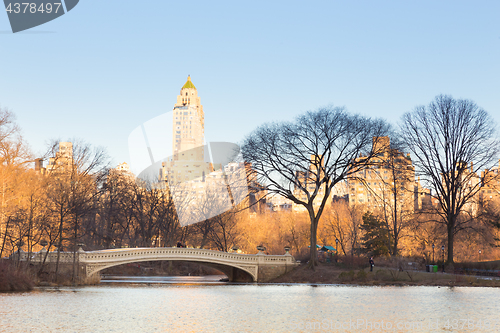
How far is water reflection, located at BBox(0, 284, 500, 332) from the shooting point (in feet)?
61.6

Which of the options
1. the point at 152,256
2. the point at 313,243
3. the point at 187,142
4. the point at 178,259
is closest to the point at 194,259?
the point at 178,259

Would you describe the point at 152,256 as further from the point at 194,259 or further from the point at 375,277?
the point at 375,277

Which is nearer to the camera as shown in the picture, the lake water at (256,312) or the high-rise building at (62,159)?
the lake water at (256,312)

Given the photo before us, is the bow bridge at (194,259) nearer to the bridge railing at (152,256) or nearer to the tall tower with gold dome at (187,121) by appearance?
the bridge railing at (152,256)

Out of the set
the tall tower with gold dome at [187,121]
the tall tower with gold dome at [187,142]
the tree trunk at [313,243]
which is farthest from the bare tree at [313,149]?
the tall tower with gold dome at [187,121]

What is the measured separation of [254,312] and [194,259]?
23472 mm

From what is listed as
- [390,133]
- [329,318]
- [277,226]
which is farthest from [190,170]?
[329,318]

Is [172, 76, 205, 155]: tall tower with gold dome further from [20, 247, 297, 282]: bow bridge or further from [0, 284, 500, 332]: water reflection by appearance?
[0, 284, 500, 332]: water reflection

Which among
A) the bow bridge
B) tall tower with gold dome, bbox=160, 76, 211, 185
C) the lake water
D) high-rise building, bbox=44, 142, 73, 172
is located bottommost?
the lake water

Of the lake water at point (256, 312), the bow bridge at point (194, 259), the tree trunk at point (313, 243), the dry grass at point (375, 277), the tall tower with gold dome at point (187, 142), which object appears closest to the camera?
the lake water at point (256, 312)

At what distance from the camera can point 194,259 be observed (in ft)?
154

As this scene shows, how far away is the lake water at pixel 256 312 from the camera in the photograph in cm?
1875

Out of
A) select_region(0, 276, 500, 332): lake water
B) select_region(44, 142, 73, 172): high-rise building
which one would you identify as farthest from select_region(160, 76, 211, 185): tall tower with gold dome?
select_region(0, 276, 500, 332): lake water

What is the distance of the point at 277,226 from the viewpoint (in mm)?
89562
